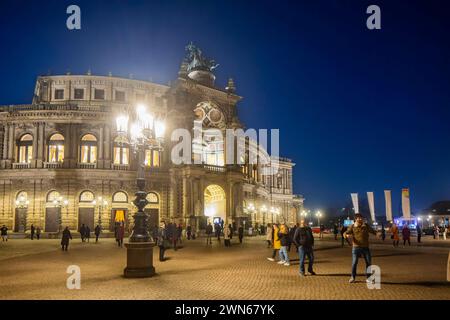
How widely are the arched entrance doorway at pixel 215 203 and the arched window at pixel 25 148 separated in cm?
2107

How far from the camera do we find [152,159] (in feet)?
164

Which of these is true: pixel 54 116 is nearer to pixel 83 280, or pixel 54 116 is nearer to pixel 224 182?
pixel 224 182

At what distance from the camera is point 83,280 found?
13.4m

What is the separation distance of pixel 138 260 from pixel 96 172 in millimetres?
34699

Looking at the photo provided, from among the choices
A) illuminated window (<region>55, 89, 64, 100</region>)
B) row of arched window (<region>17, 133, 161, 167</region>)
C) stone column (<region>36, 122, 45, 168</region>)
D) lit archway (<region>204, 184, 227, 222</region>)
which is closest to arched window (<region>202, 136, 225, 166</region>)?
lit archway (<region>204, 184, 227, 222</region>)

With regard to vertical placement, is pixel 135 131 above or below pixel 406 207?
above

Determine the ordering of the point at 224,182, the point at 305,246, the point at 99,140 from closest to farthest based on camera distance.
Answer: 1. the point at 305,246
2. the point at 99,140
3. the point at 224,182

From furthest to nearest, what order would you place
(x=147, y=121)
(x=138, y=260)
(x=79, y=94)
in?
(x=79, y=94), (x=147, y=121), (x=138, y=260)

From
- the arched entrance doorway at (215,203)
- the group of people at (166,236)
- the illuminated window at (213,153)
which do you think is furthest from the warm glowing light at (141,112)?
the illuminated window at (213,153)

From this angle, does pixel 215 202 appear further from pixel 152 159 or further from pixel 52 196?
pixel 52 196

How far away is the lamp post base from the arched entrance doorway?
37058 millimetres

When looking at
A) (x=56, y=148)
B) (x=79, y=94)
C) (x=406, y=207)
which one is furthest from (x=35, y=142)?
(x=406, y=207)
